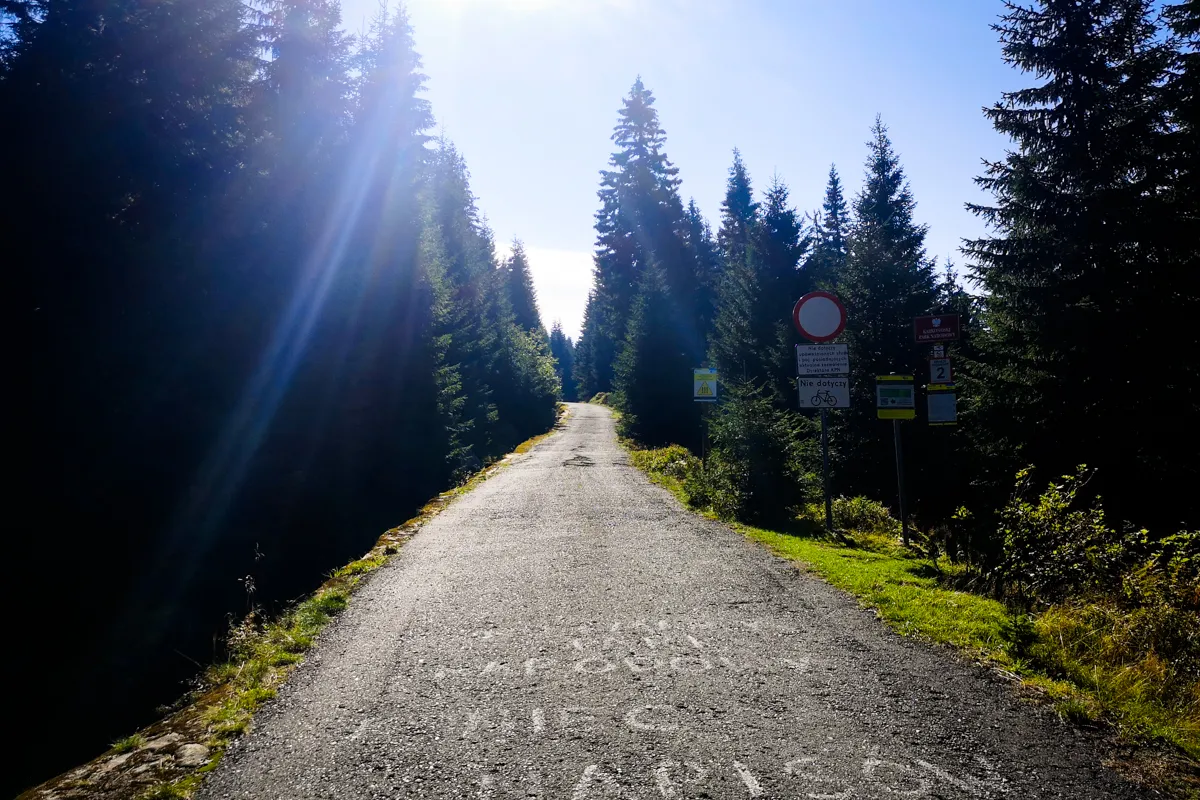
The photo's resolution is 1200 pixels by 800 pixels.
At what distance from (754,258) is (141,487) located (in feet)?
82.4

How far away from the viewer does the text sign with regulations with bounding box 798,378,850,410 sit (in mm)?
9609

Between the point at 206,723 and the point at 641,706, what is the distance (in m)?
2.65

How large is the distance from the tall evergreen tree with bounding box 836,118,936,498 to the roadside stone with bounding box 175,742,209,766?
18.3 metres

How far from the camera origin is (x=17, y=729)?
714 cm

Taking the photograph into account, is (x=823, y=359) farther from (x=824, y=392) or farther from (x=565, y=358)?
(x=565, y=358)

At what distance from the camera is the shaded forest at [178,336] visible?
8.88 metres

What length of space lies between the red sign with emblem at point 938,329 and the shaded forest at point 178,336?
9209 millimetres

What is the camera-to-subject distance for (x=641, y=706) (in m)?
3.77

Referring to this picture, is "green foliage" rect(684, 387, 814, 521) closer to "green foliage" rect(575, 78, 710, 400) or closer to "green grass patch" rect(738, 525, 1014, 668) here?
"green grass patch" rect(738, 525, 1014, 668)

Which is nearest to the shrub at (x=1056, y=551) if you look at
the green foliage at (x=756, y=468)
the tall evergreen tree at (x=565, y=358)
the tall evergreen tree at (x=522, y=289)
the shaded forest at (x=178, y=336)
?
the green foliage at (x=756, y=468)

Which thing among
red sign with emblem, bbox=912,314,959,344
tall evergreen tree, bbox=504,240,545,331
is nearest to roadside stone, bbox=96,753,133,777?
red sign with emblem, bbox=912,314,959,344

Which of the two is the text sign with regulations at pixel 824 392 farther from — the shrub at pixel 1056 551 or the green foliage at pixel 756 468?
the shrub at pixel 1056 551

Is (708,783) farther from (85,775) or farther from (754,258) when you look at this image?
(754,258)

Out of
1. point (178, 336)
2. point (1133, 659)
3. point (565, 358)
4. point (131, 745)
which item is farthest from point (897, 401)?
point (565, 358)
